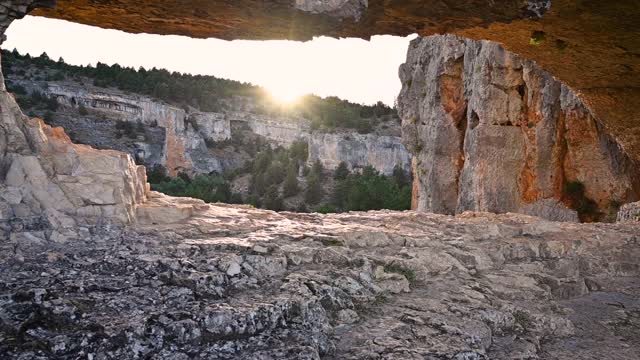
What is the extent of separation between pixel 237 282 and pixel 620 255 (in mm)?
5208

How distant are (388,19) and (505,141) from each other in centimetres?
1005

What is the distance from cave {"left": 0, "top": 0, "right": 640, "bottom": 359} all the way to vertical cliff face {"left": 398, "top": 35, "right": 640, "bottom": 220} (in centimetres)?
361

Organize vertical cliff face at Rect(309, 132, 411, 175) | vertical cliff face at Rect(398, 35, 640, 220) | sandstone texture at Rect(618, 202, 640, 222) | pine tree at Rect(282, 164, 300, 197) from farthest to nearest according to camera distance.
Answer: vertical cliff face at Rect(309, 132, 411, 175)
pine tree at Rect(282, 164, 300, 197)
vertical cliff face at Rect(398, 35, 640, 220)
sandstone texture at Rect(618, 202, 640, 222)

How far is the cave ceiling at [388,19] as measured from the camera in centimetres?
524

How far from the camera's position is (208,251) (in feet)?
14.2

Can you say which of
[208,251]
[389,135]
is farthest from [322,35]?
[389,135]

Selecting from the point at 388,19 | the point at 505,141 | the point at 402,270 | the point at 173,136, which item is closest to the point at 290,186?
the point at 173,136

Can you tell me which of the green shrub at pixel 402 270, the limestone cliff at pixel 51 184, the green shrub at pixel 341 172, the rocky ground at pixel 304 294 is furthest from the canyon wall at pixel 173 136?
the green shrub at pixel 402 270

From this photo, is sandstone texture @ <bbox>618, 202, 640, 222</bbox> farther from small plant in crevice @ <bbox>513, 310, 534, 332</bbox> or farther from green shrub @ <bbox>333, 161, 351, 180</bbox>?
green shrub @ <bbox>333, 161, 351, 180</bbox>

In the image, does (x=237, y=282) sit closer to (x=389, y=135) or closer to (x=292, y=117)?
(x=389, y=135)

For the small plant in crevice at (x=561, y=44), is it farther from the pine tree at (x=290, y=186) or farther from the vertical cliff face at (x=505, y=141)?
the pine tree at (x=290, y=186)

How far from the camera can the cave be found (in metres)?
3.25

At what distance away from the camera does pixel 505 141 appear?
14555mm

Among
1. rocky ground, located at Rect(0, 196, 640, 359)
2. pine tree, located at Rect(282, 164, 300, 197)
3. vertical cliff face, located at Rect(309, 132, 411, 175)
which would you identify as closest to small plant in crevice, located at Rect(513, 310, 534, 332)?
rocky ground, located at Rect(0, 196, 640, 359)
